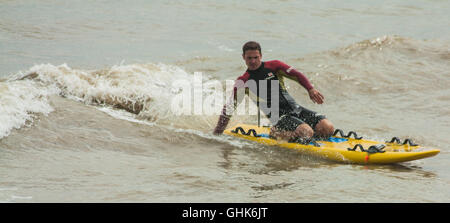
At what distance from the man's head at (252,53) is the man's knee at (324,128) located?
3.78 feet

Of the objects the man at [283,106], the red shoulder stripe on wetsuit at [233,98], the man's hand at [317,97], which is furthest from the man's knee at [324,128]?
the red shoulder stripe on wetsuit at [233,98]

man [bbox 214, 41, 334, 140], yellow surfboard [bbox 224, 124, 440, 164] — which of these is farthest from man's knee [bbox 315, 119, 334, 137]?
yellow surfboard [bbox 224, 124, 440, 164]

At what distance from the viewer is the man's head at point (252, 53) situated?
6672 millimetres

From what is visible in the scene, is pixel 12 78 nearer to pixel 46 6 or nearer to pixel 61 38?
pixel 61 38

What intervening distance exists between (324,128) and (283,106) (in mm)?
631

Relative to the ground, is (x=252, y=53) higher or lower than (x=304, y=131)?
higher

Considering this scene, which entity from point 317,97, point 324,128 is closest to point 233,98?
point 317,97

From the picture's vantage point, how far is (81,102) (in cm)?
926

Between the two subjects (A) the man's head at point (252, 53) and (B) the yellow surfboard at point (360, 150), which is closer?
(B) the yellow surfboard at point (360, 150)

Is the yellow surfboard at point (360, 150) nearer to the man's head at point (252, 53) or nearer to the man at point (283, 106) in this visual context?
the man at point (283, 106)

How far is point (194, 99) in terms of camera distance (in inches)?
408

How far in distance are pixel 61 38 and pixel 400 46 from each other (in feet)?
32.9

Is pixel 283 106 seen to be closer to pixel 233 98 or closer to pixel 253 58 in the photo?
pixel 233 98

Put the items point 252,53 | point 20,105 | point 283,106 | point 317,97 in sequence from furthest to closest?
point 20,105, point 283,106, point 252,53, point 317,97
